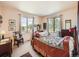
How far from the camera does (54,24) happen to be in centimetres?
231

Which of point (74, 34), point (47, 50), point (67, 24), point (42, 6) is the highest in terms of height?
point (42, 6)

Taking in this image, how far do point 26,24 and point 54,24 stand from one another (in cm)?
58

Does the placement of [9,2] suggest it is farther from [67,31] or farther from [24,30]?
[67,31]

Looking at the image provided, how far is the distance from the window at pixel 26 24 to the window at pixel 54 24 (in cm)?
39

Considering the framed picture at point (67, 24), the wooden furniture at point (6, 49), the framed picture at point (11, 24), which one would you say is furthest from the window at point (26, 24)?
the framed picture at point (67, 24)

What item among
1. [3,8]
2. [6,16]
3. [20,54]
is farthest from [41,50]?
[3,8]

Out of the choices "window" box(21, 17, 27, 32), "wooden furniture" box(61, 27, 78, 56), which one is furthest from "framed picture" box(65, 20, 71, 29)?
"window" box(21, 17, 27, 32)

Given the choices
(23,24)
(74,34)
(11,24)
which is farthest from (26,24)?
(74,34)

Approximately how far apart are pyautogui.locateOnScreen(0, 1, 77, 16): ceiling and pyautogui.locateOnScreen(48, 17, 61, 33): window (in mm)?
156

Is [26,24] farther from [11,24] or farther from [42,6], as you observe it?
[42,6]

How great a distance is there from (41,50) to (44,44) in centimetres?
14

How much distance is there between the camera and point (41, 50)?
2.27 meters

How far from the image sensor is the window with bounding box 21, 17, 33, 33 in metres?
2.29

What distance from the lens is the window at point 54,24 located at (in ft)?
7.37
